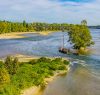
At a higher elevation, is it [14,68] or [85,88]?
[14,68]

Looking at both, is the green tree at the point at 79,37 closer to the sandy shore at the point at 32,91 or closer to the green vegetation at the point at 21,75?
the green vegetation at the point at 21,75

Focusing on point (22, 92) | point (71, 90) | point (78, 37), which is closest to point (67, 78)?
point (71, 90)

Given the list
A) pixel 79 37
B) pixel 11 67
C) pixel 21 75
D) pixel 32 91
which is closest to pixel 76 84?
pixel 21 75

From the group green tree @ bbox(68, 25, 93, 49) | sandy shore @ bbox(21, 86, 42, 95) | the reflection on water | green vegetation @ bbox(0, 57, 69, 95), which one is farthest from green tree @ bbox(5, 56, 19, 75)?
green tree @ bbox(68, 25, 93, 49)

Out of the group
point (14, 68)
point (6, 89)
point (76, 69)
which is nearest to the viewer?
point (6, 89)

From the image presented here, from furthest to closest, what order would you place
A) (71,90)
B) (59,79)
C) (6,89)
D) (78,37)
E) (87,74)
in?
(78,37) < (87,74) < (59,79) < (71,90) < (6,89)

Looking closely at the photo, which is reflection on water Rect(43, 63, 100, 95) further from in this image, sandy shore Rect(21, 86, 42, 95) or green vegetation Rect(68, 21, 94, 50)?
green vegetation Rect(68, 21, 94, 50)

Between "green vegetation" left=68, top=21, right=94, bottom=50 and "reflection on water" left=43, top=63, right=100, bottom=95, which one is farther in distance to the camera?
"green vegetation" left=68, top=21, right=94, bottom=50

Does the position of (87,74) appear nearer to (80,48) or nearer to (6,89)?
(6,89)

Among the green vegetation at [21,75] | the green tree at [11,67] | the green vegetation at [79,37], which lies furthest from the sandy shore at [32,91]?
the green vegetation at [79,37]
